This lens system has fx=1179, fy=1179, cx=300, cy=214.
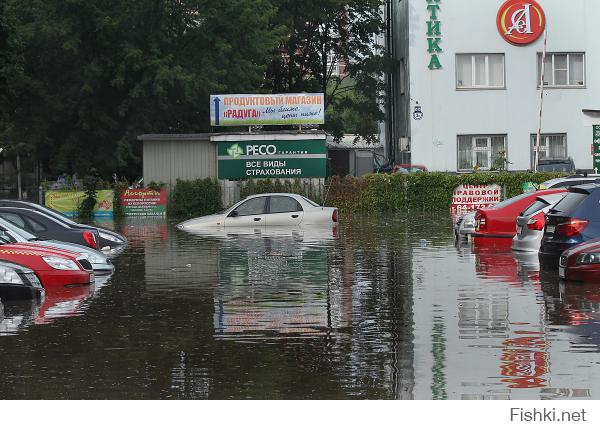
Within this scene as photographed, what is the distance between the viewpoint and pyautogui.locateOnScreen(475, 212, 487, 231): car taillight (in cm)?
2631

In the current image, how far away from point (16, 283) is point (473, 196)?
96.1ft

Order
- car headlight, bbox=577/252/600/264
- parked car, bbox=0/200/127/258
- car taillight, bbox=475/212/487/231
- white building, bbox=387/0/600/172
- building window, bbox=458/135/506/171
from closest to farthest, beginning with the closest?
car headlight, bbox=577/252/600/264, parked car, bbox=0/200/127/258, car taillight, bbox=475/212/487/231, white building, bbox=387/0/600/172, building window, bbox=458/135/506/171

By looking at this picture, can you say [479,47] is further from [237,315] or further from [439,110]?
[237,315]

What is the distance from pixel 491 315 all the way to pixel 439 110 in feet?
126

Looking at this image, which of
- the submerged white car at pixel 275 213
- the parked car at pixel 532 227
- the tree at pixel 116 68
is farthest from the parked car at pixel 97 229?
the tree at pixel 116 68

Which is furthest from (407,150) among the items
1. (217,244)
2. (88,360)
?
(88,360)

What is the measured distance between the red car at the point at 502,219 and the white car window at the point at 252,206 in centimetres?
873

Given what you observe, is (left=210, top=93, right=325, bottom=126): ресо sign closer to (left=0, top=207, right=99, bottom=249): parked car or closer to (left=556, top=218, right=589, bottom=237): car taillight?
(left=0, top=207, right=99, bottom=249): parked car

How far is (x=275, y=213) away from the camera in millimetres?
33375

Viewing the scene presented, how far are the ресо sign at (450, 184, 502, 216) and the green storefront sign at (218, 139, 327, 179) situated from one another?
5.06 m

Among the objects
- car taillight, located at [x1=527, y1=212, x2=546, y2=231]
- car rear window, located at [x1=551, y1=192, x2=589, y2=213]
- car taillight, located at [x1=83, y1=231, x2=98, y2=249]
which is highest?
car rear window, located at [x1=551, y1=192, x2=589, y2=213]

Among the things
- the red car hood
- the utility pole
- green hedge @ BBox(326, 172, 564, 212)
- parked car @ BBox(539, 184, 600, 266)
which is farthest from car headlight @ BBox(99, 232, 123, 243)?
the utility pole

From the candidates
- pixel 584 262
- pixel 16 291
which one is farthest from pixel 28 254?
pixel 584 262

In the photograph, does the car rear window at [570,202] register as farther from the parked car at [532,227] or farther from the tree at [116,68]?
the tree at [116,68]
